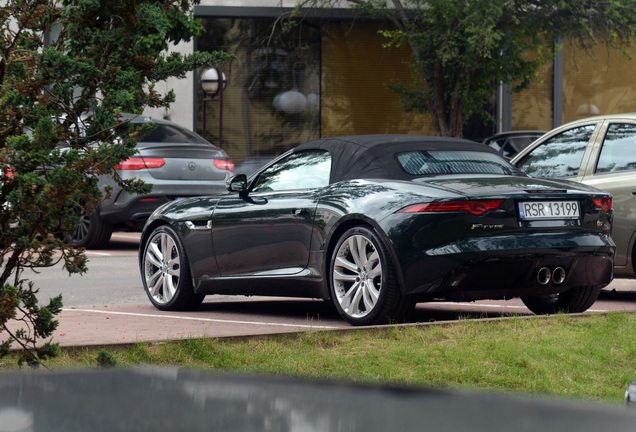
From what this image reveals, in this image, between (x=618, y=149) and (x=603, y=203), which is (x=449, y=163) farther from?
(x=618, y=149)

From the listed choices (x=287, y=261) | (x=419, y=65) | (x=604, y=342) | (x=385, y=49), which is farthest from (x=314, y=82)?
(x=604, y=342)

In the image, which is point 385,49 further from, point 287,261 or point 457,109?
point 287,261

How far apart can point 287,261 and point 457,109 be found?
1744 centimetres

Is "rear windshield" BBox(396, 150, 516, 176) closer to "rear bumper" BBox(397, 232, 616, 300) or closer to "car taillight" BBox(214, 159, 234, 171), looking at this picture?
"rear bumper" BBox(397, 232, 616, 300)

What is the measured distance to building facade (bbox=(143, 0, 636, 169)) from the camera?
28516mm

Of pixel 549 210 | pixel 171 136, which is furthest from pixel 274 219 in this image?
pixel 171 136

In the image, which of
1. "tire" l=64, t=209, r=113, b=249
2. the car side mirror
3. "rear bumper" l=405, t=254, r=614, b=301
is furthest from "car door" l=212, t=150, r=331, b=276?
"tire" l=64, t=209, r=113, b=249

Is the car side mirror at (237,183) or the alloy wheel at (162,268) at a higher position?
the car side mirror at (237,183)

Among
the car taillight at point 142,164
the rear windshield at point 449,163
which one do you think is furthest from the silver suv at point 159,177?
the rear windshield at point 449,163

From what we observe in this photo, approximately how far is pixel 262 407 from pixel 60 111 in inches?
139

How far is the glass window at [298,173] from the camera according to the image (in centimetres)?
798

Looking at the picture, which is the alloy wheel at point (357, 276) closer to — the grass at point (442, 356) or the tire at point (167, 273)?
the grass at point (442, 356)

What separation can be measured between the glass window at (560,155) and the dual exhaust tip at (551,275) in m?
2.28

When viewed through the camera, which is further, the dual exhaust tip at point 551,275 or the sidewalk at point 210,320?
the dual exhaust tip at point 551,275
